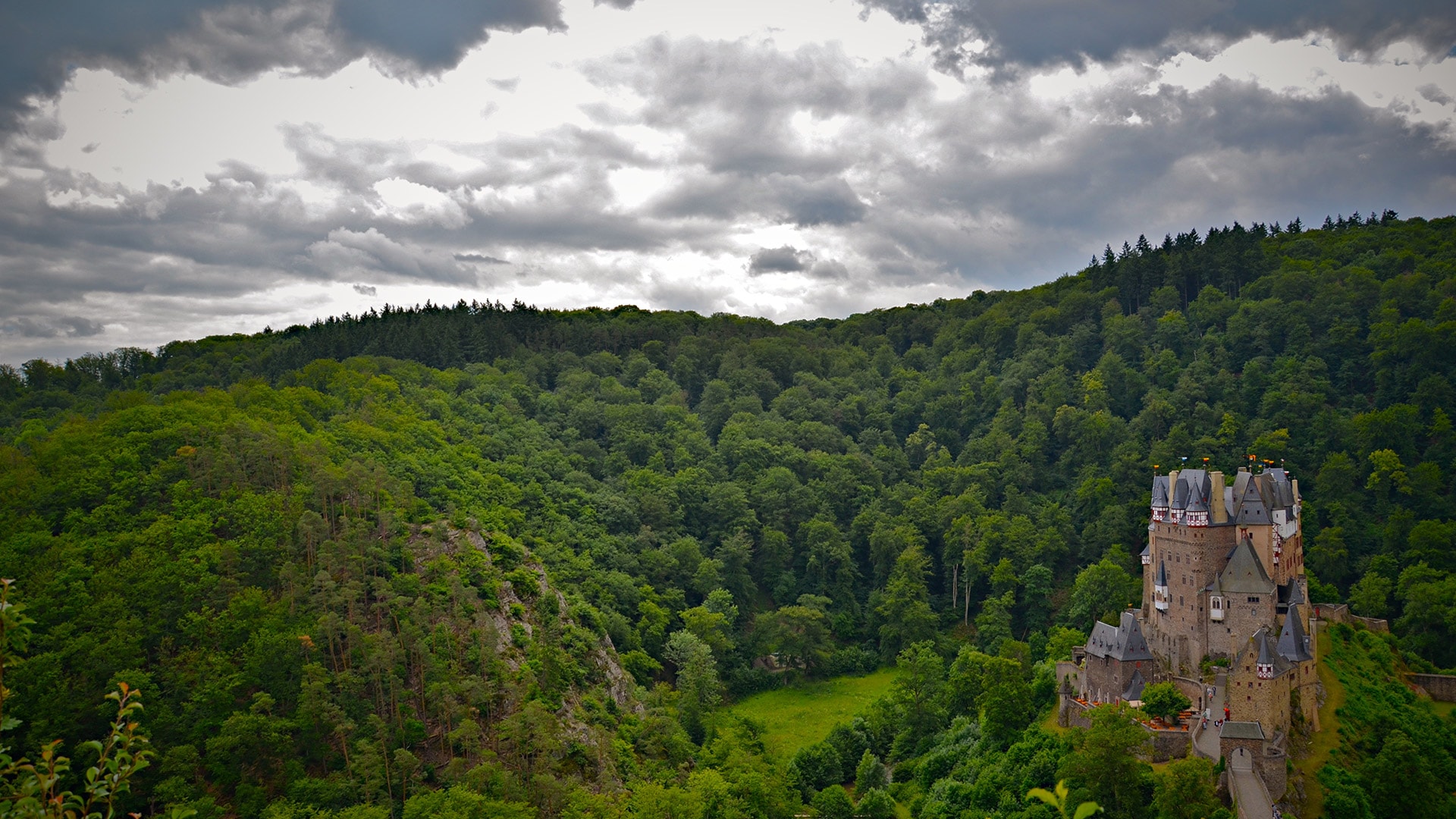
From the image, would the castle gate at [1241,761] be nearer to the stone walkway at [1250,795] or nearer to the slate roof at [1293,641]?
the stone walkway at [1250,795]

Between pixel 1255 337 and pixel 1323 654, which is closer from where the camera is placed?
pixel 1323 654

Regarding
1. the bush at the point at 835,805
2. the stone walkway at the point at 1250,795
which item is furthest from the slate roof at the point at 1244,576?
the bush at the point at 835,805

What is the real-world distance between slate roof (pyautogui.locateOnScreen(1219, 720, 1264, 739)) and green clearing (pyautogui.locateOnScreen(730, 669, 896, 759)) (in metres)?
33.3

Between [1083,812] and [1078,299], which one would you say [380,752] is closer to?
[1083,812]

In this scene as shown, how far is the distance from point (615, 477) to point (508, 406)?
56.1 ft

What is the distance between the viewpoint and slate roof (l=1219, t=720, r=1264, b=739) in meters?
44.2

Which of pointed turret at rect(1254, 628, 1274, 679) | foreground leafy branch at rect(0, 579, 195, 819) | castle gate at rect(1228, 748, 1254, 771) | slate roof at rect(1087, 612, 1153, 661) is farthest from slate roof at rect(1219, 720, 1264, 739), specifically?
foreground leafy branch at rect(0, 579, 195, 819)

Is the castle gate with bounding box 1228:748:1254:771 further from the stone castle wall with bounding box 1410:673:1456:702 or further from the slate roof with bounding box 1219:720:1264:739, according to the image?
the stone castle wall with bounding box 1410:673:1456:702

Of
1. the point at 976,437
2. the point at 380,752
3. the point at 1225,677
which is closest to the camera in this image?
the point at 1225,677

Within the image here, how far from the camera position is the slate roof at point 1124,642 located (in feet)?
170

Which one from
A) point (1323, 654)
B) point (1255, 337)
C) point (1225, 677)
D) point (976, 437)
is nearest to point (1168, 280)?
point (1255, 337)

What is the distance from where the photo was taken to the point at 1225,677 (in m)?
47.3

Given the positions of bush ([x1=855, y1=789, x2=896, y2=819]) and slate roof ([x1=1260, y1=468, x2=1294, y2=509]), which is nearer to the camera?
slate roof ([x1=1260, y1=468, x2=1294, y2=509])

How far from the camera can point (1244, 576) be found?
49.8 metres
